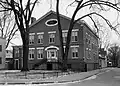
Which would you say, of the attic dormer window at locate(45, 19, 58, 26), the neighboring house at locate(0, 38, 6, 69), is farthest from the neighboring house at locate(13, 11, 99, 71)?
the neighboring house at locate(0, 38, 6, 69)

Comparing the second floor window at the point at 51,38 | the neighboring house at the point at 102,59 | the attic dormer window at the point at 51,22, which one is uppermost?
the attic dormer window at the point at 51,22

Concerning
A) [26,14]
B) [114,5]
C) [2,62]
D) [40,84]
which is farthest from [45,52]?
[40,84]

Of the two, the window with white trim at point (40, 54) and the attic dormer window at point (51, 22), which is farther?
the window with white trim at point (40, 54)

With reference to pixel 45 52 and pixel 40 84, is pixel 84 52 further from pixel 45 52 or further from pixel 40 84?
pixel 40 84

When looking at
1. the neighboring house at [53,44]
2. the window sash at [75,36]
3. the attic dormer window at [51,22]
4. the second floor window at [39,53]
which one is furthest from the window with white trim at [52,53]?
the attic dormer window at [51,22]

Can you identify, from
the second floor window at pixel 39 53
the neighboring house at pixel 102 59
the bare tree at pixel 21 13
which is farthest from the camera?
the neighboring house at pixel 102 59

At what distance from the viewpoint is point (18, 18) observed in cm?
3056

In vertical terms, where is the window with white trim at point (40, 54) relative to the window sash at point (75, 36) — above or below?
below

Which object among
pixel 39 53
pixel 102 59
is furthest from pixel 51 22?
pixel 102 59

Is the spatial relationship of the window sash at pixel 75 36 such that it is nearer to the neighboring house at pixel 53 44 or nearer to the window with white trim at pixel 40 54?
the neighboring house at pixel 53 44

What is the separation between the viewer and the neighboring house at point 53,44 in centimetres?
4272

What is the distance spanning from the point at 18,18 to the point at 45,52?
16.1 m

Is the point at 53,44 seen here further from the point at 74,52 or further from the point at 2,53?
the point at 2,53

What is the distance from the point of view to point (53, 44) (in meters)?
Answer: 44.9
